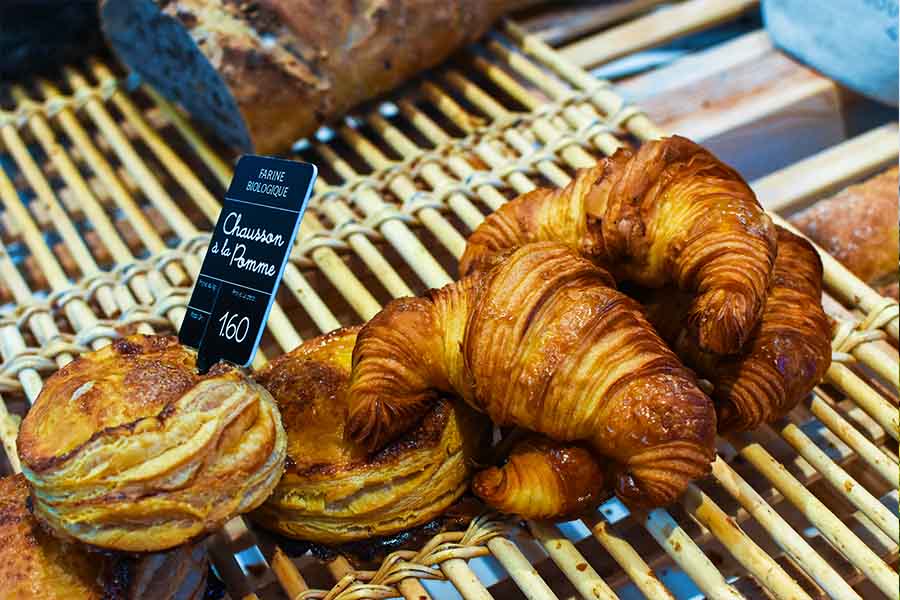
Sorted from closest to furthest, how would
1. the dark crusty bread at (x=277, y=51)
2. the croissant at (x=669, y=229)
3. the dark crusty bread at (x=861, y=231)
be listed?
the croissant at (x=669, y=229) → the dark crusty bread at (x=861, y=231) → the dark crusty bread at (x=277, y=51)

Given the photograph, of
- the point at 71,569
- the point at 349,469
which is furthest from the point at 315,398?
the point at 71,569

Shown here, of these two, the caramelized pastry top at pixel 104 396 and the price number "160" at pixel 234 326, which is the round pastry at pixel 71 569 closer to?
the caramelized pastry top at pixel 104 396

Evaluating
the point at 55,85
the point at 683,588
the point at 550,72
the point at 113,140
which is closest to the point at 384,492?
the point at 683,588

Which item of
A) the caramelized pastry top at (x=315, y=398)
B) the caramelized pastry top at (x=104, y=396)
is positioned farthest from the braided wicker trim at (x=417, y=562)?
the caramelized pastry top at (x=104, y=396)

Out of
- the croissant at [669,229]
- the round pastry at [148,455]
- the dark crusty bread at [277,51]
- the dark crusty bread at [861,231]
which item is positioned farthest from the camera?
the dark crusty bread at [277,51]

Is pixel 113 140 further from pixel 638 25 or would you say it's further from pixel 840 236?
pixel 840 236

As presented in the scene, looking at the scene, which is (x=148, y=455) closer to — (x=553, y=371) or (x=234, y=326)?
(x=234, y=326)
